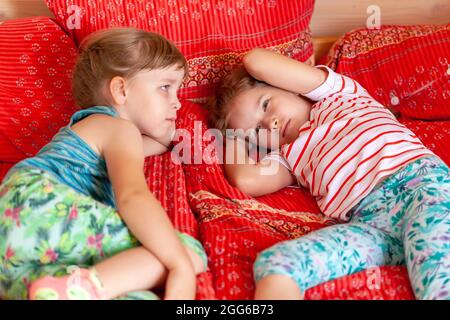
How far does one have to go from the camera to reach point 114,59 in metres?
1.35

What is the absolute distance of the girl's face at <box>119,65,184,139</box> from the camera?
1358 millimetres

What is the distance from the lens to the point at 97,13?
1.72 metres

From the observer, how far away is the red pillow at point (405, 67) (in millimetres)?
1795

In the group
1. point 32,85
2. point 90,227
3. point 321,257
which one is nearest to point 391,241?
point 321,257

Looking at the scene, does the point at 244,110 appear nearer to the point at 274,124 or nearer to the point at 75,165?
the point at 274,124

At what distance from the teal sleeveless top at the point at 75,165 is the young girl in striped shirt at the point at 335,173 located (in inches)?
15.1

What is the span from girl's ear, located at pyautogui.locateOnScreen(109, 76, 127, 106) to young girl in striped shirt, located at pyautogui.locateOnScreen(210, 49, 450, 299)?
351 mm

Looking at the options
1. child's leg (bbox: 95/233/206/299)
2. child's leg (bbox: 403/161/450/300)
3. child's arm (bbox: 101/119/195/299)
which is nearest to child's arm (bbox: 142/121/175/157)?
child's arm (bbox: 101/119/195/299)

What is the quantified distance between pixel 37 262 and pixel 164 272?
0.80 ft

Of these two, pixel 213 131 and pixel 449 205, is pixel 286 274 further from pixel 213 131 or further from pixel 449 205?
pixel 213 131

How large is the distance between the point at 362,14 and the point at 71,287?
162cm

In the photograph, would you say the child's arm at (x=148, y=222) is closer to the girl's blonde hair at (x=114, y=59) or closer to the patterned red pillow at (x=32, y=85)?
the girl's blonde hair at (x=114, y=59)
